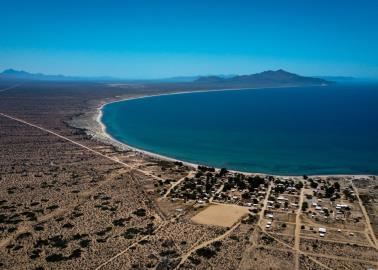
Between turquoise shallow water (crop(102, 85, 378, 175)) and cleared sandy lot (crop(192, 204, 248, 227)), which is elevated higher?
cleared sandy lot (crop(192, 204, 248, 227))

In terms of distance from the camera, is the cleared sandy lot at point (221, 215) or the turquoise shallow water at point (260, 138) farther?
the turquoise shallow water at point (260, 138)

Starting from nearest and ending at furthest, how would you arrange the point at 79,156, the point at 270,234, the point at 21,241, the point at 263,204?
the point at 21,241
the point at 270,234
the point at 263,204
the point at 79,156

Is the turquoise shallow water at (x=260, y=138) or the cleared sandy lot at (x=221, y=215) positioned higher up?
the cleared sandy lot at (x=221, y=215)

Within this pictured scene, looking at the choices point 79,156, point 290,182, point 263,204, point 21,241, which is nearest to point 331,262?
point 263,204

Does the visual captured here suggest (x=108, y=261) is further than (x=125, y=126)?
No

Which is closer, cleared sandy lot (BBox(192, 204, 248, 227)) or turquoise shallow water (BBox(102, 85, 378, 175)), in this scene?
cleared sandy lot (BBox(192, 204, 248, 227))

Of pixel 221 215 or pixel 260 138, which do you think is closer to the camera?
pixel 221 215

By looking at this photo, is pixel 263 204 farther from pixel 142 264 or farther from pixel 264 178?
pixel 142 264

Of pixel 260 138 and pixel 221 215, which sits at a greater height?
pixel 221 215
